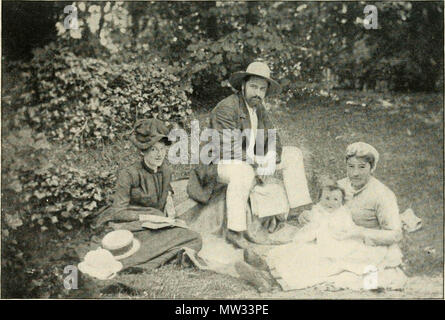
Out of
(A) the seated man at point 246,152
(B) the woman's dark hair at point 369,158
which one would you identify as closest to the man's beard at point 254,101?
(A) the seated man at point 246,152

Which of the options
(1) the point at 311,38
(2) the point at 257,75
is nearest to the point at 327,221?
(2) the point at 257,75

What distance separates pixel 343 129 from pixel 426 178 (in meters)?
1.12

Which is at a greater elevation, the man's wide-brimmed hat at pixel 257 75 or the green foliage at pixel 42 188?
the man's wide-brimmed hat at pixel 257 75

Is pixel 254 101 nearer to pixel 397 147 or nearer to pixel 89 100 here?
pixel 397 147

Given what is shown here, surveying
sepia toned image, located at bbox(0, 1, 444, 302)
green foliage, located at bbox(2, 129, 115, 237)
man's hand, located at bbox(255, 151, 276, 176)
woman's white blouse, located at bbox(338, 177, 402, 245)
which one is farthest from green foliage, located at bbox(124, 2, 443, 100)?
green foliage, located at bbox(2, 129, 115, 237)

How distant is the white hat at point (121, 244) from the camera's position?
688cm

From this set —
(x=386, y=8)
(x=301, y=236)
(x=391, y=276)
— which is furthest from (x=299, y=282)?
(x=386, y=8)

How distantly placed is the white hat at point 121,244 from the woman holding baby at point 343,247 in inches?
47.2

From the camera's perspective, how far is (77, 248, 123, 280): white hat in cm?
691

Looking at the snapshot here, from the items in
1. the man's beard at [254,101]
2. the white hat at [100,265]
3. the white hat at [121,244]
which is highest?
the man's beard at [254,101]

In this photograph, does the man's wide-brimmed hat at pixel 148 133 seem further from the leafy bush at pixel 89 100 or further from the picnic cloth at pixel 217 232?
the picnic cloth at pixel 217 232

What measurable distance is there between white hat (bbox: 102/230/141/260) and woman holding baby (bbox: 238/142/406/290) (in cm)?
120

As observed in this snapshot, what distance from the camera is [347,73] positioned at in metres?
7.38

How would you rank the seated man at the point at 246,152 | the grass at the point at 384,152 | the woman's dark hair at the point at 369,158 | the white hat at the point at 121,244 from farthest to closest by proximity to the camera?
the woman's dark hair at the point at 369,158, the grass at the point at 384,152, the seated man at the point at 246,152, the white hat at the point at 121,244
